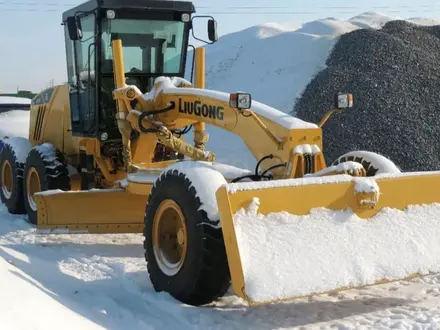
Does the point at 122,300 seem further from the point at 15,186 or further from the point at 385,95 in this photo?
the point at 385,95

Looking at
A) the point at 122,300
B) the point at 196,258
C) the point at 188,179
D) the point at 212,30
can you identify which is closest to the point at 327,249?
the point at 196,258

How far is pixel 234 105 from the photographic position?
5227mm

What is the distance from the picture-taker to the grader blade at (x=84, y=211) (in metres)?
7.02

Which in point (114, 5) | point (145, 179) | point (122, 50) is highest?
point (114, 5)

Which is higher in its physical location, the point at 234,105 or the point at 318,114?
the point at 234,105

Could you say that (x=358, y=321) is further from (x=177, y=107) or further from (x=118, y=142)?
(x=118, y=142)

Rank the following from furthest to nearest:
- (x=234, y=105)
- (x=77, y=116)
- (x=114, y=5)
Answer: (x=77, y=116) → (x=114, y=5) → (x=234, y=105)

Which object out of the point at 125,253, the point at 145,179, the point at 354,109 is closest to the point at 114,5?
the point at 145,179

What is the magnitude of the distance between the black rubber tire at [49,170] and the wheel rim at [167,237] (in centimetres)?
317

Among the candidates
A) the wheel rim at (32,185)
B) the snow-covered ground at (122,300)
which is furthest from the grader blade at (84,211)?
the wheel rim at (32,185)

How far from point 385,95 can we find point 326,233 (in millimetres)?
11261

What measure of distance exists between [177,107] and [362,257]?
2970 mm

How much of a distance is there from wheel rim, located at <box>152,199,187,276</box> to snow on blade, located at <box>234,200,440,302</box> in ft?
3.06

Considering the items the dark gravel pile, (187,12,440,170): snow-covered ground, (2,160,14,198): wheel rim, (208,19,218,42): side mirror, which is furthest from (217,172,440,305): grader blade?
(187,12,440,170): snow-covered ground
